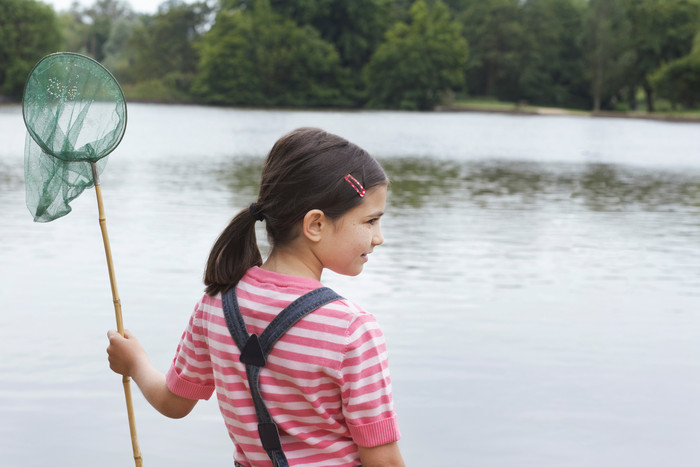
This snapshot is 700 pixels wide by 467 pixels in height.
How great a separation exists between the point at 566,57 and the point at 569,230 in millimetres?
72492

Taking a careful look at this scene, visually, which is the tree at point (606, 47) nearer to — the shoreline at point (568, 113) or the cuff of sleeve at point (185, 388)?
the shoreline at point (568, 113)

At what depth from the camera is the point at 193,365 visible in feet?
5.82

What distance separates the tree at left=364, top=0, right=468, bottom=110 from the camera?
75.4 meters

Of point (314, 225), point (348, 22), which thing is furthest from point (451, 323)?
point (348, 22)

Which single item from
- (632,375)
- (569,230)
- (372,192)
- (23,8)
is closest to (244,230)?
(372,192)

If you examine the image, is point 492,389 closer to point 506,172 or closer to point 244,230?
point 244,230

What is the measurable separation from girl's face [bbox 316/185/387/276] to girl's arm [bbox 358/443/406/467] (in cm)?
30

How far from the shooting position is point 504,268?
7.83 metres

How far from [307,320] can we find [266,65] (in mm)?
76130

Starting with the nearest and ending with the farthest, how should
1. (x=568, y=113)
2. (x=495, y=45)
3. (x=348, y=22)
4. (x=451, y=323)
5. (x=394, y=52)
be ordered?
1. (x=451, y=323)
2. (x=568, y=113)
3. (x=394, y=52)
4. (x=495, y=45)
5. (x=348, y=22)

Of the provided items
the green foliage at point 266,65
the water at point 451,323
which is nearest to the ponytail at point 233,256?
the water at point 451,323

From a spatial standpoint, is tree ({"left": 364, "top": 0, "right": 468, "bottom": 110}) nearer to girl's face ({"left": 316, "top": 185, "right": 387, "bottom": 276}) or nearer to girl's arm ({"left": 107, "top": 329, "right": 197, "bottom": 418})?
girl's arm ({"left": 107, "top": 329, "right": 197, "bottom": 418})

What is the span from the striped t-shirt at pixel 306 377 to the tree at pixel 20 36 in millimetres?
69127

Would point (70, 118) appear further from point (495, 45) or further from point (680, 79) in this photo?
point (495, 45)
